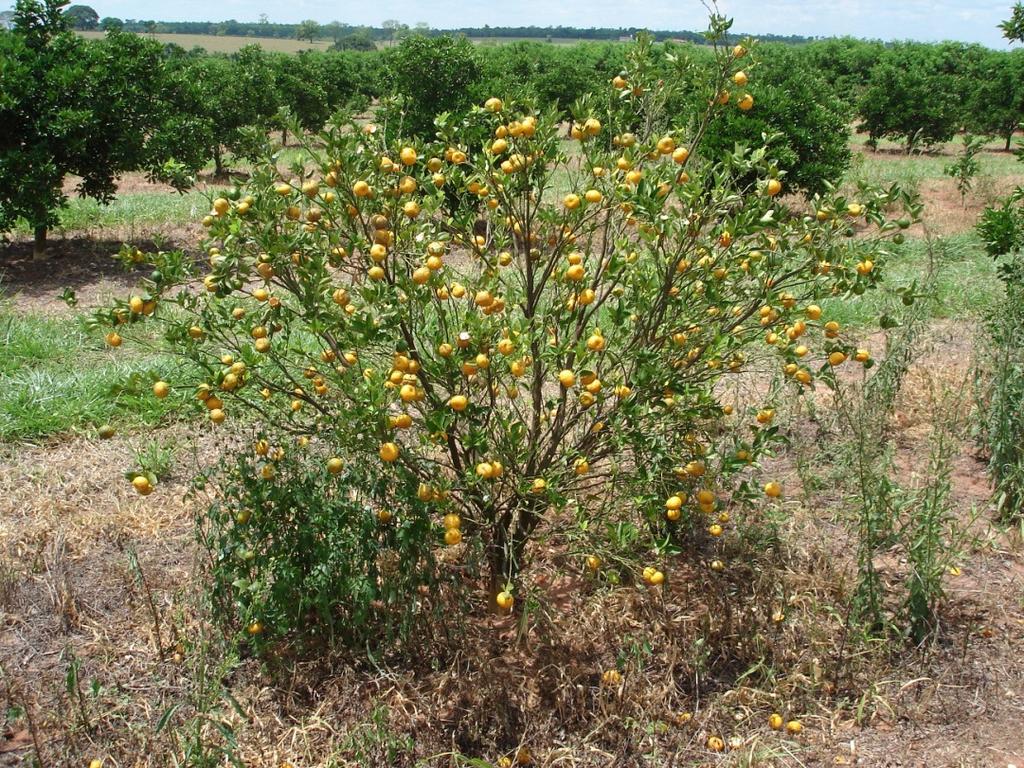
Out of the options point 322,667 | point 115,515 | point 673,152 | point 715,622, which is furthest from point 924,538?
point 115,515

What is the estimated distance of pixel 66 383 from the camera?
4.35m

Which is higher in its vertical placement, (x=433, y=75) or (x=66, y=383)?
(x=433, y=75)

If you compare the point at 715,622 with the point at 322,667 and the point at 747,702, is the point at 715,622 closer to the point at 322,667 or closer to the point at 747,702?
the point at 747,702

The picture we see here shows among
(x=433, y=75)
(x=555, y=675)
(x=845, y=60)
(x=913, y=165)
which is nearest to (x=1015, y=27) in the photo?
(x=555, y=675)

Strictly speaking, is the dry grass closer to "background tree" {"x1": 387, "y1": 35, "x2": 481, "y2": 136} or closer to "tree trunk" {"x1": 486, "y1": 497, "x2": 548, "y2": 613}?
"tree trunk" {"x1": 486, "y1": 497, "x2": 548, "y2": 613}

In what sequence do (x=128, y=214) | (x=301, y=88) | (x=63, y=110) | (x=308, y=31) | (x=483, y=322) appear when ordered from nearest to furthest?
(x=483, y=322), (x=63, y=110), (x=128, y=214), (x=301, y=88), (x=308, y=31)

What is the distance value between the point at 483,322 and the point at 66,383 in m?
3.13

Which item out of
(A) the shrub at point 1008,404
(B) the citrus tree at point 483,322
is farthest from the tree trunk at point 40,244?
(A) the shrub at point 1008,404

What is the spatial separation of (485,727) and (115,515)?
1.77m

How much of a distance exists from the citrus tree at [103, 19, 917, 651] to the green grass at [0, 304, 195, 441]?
129 cm

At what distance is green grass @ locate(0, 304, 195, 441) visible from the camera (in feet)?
13.2

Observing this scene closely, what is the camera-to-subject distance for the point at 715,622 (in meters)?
2.79

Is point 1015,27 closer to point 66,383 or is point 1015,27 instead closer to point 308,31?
point 66,383

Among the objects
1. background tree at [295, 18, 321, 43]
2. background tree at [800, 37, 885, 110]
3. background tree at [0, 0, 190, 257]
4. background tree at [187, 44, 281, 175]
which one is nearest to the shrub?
background tree at [0, 0, 190, 257]
